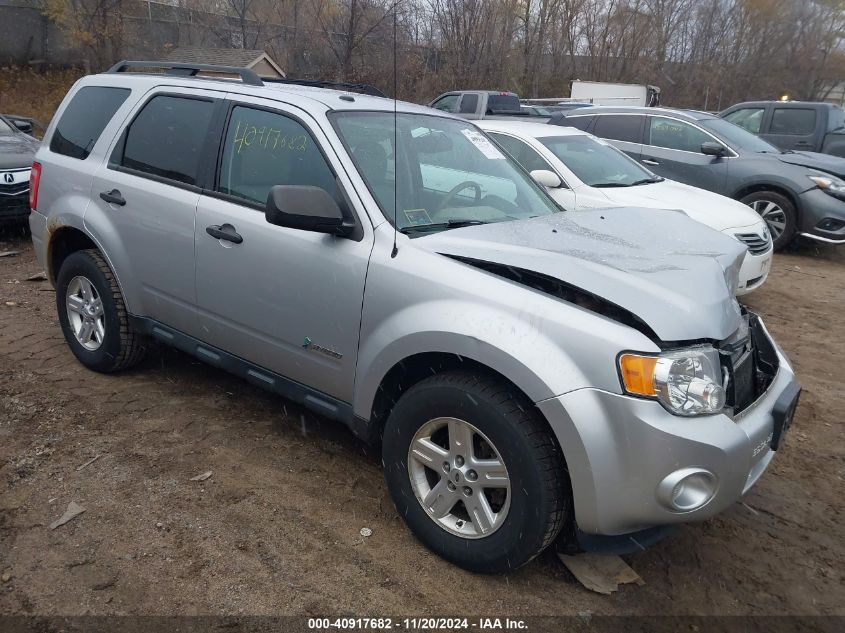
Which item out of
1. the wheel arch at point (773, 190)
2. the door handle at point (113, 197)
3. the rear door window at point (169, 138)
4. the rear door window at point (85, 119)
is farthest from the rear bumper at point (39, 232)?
the wheel arch at point (773, 190)

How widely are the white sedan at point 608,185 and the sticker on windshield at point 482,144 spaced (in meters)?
2.32

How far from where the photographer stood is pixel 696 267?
2811mm

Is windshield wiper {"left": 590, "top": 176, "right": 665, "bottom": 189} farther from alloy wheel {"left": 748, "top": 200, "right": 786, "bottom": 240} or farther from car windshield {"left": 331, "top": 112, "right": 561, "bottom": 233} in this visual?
car windshield {"left": 331, "top": 112, "right": 561, "bottom": 233}

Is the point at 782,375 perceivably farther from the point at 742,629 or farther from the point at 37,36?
the point at 37,36

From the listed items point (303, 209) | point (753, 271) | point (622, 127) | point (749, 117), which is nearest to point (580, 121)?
point (622, 127)

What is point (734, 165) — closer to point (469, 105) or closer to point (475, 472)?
point (469, 105)

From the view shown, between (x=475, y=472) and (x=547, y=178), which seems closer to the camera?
(x=475, y=472)

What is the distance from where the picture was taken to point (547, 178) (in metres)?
6.38

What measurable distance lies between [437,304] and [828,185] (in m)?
8.16

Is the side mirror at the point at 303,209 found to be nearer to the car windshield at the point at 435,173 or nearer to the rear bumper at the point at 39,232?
the car windshield at the point at 435,173

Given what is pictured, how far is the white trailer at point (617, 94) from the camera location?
896 inches

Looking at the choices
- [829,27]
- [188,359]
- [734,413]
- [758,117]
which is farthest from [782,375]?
[829,27]

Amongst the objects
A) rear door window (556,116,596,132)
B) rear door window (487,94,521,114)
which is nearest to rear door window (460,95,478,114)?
rear door window (487,94,521,114)

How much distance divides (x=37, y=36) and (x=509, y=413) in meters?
33.6
